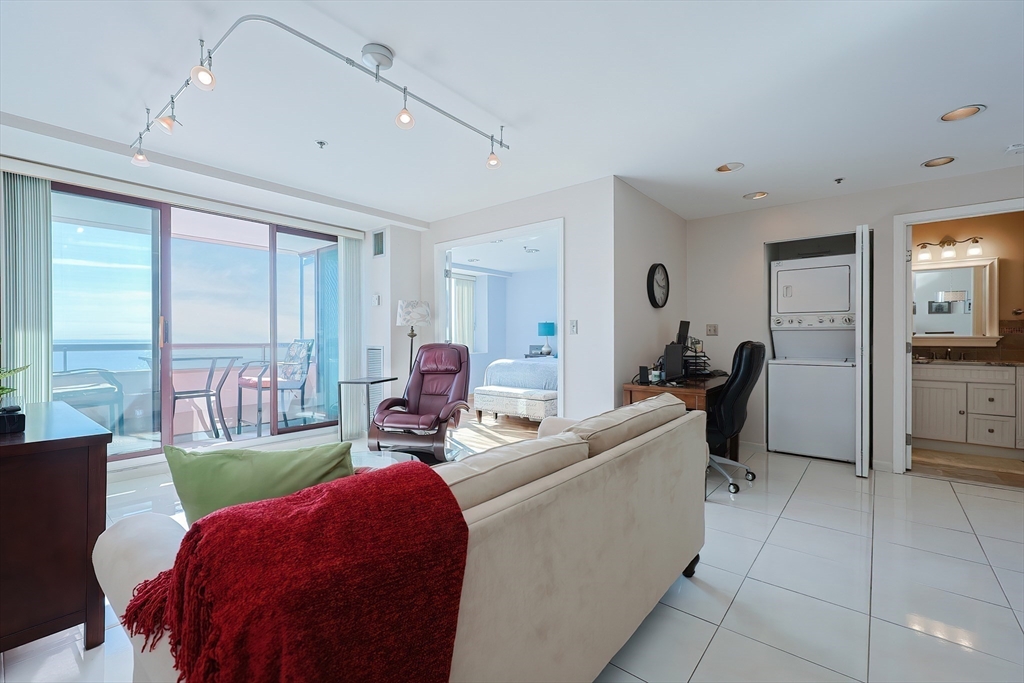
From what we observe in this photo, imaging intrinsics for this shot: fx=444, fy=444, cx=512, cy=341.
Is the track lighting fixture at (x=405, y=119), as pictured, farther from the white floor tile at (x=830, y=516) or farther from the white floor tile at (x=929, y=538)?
the white floor tile at (x=929, y=538)

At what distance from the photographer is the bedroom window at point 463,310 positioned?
330 inches

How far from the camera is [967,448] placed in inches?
168

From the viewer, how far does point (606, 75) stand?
7.27 feet

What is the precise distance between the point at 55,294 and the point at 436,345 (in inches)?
115

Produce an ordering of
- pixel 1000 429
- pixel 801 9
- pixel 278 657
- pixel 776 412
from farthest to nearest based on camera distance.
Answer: pixel 776 412, pixel 1000 429, pixel 801 9, pixel 278 657

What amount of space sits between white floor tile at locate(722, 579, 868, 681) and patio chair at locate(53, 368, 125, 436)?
14.8 feet

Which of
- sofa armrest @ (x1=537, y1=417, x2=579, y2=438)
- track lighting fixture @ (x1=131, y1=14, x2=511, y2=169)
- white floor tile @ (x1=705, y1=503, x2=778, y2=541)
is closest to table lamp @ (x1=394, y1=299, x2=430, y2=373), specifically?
track lighting fixture @ (x1=131, y1=14, x2=511, y2=169)

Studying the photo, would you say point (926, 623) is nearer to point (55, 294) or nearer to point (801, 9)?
point (801, 9)

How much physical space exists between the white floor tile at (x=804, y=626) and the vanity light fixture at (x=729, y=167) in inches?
111

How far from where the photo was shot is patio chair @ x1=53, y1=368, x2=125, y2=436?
340cm

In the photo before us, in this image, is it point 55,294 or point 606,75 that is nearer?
point 606,75

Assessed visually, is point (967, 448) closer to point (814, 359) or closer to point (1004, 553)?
point (814, 359)

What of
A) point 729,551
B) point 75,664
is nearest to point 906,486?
point 729,551

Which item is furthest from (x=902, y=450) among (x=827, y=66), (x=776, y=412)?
(x=827, y=66)
